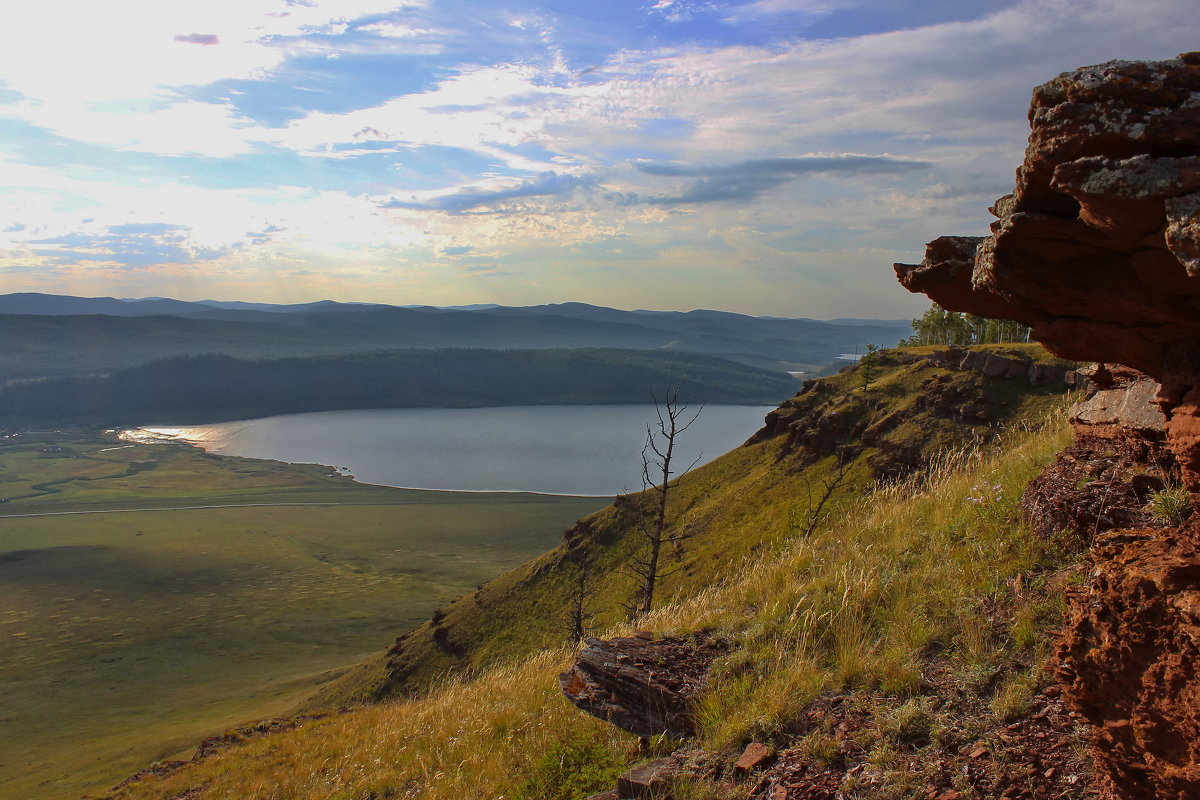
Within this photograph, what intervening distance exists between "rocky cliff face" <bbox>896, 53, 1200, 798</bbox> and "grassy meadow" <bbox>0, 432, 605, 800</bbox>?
4304 cm

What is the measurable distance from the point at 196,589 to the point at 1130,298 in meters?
105

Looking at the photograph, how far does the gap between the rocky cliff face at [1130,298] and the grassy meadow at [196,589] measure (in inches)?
1694

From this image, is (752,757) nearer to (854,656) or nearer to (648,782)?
(648,782)

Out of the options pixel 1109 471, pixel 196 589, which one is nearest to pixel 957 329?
pixel 1109 471

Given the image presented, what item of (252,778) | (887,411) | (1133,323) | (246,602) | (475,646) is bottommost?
(246,602)

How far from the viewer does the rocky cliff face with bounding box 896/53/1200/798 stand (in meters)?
3.81

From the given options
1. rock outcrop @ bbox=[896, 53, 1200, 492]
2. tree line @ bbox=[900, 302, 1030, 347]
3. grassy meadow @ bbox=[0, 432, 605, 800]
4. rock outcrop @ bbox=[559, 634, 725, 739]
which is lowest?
grassy meadow @ bbox=[0, 432, 605, 800]

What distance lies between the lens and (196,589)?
91312 millimetres

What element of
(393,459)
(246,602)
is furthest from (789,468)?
(393,459)

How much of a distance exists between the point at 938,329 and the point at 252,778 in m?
93.7

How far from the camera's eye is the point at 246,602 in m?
87.2

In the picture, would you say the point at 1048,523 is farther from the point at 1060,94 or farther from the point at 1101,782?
the point at 1060,94

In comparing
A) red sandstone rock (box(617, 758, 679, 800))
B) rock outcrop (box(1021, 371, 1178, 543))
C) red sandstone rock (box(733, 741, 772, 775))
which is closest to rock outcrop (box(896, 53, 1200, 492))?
rock outcrop (box(1021, 371, 1178, 543))

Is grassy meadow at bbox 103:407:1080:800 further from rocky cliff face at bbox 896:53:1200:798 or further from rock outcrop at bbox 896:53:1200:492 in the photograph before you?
rock outcrop at bbox 896:53:1200:492
